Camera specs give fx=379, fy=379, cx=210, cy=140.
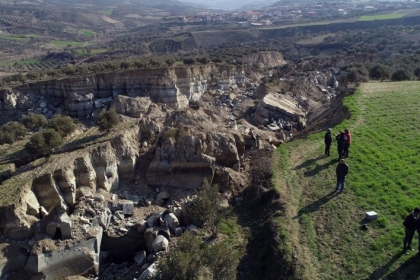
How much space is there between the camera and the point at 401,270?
12.2 metres

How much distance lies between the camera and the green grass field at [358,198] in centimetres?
1302

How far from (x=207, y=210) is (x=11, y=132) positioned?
19.0m

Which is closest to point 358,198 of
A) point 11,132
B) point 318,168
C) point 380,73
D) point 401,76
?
point 318,168

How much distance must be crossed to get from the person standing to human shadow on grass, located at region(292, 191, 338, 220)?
1.30 ft

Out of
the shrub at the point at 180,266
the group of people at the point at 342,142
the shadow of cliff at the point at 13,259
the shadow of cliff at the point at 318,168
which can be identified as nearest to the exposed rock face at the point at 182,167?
the shadow of cliff at the point at 318,168

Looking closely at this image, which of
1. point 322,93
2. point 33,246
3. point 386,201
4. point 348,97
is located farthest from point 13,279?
point 322,93

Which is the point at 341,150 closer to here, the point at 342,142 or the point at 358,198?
the point at 342,142

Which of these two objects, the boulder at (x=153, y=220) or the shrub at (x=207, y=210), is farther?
the boulder at (x=153, y=220)

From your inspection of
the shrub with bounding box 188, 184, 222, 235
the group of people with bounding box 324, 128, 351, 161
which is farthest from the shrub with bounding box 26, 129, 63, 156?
the group of people with bounding box 324, 128, 351, 161

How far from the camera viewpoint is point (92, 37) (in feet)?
487

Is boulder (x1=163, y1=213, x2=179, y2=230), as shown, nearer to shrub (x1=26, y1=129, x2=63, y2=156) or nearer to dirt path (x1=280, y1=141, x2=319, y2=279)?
dirt path (x1=280, y1=141, x2=319, y2=279)

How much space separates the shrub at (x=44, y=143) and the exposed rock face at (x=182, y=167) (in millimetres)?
5207

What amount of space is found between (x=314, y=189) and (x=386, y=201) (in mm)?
3168

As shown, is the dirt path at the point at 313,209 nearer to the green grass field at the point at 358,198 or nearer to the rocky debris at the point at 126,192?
the green grass field at the point at 358,198
